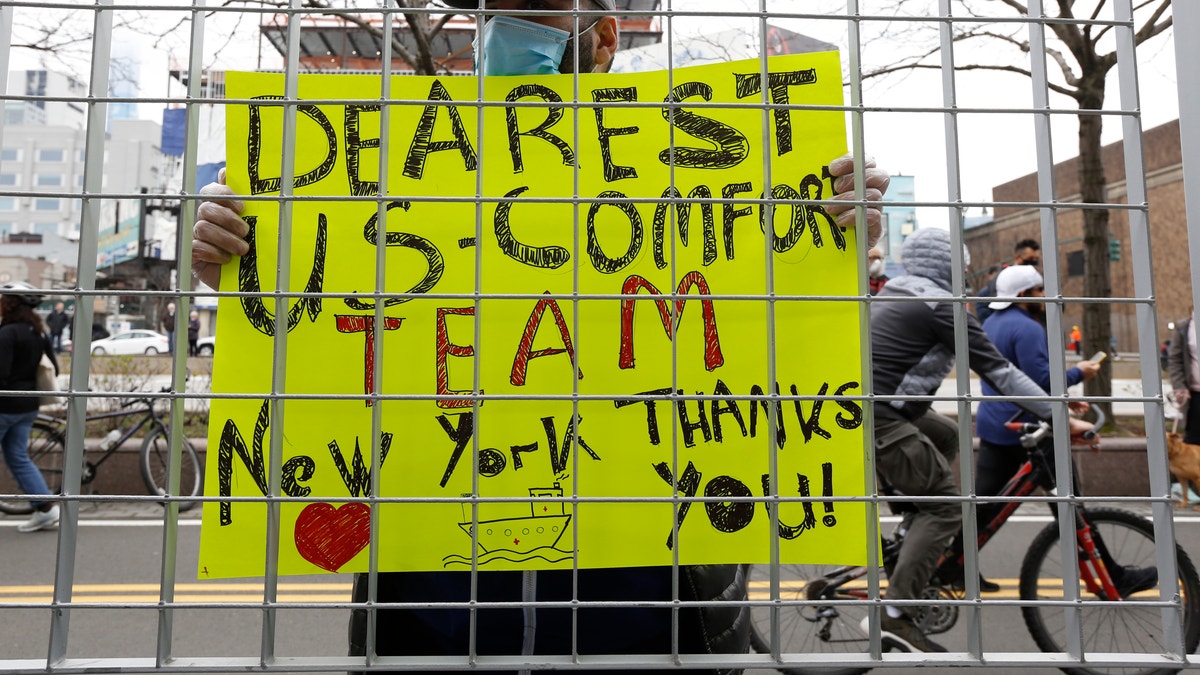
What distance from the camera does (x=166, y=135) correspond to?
16.1 ft

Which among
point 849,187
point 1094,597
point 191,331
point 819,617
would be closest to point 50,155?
point 191,331

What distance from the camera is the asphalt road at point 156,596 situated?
11.9ft

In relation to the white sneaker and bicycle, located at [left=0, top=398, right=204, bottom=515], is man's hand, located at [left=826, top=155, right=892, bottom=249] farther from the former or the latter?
the white sneaker

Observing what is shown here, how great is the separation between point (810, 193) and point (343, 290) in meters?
0.61

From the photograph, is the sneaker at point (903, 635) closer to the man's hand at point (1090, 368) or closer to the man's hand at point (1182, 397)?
the man's hand at point (1090, 368)

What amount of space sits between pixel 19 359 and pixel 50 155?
88.0m

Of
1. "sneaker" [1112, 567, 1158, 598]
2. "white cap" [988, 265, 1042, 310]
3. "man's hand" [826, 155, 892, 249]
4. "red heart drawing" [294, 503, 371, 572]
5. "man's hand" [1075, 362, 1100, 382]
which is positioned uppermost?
"white cap" [988, 265, 1042, 310]

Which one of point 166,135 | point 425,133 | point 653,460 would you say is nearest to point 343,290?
point 425,133

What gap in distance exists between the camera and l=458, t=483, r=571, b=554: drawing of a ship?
3.03 feet

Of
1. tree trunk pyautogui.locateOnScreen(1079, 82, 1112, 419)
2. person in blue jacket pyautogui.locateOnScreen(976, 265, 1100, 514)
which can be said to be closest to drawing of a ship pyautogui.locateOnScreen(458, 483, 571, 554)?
person in blue jacket pyautogui.locateOnScreen(976, 265, 1100, 514)

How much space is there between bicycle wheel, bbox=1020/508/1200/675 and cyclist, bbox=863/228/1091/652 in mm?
427

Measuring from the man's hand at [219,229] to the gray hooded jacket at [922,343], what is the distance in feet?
8.81

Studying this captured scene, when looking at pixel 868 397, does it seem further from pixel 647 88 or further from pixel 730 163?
pixel 647 88

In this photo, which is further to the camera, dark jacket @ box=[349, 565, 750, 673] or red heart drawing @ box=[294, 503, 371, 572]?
dark jacket @ box=[349, 565, 750, 673]
